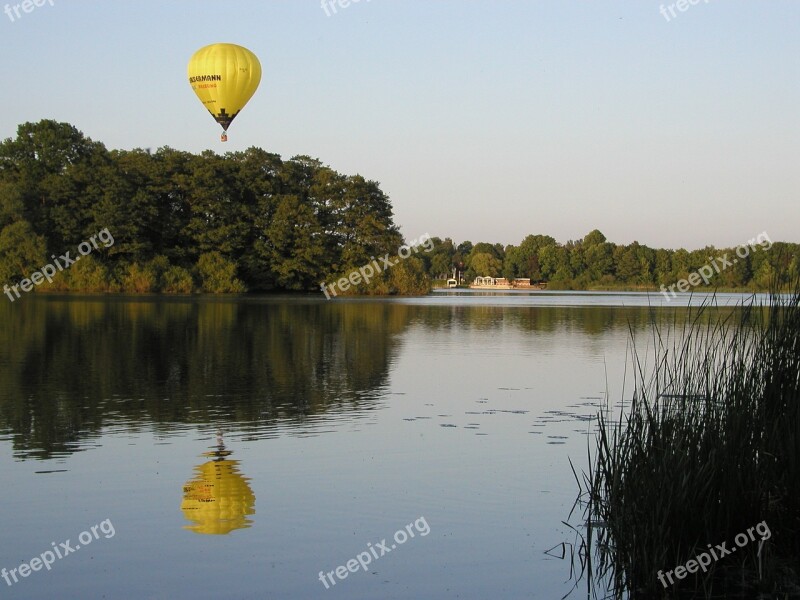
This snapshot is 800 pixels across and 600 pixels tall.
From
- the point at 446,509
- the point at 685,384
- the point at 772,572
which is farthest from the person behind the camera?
the point at 446,509

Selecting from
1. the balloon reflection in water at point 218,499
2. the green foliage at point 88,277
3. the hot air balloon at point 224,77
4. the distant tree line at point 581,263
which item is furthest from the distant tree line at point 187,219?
the balloon reflection in water at point 218,499

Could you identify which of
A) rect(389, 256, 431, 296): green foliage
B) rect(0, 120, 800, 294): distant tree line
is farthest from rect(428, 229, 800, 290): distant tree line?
rect(0, 120, 800, 294): distant tree line

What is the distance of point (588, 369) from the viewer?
18.0 m

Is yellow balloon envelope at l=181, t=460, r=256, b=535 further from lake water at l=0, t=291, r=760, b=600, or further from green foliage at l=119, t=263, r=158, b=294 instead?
green foliage at l=119, t=263, r=158, b=294

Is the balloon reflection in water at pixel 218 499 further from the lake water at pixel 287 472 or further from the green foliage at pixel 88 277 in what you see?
the green foliage at pixel 88 277

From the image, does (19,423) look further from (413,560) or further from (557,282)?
(557,282)

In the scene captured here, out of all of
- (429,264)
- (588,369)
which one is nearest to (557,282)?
(429,264)

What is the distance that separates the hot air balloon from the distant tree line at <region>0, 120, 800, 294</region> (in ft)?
67.6

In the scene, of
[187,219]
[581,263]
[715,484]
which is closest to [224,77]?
[187,219]

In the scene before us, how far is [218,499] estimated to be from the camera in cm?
765

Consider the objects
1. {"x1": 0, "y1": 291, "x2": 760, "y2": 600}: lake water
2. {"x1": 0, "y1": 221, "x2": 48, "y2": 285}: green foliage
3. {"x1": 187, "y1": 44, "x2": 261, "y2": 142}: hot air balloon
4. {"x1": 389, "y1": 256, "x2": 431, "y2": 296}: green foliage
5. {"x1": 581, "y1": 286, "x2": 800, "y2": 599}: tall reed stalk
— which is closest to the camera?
{"x1": 581, "y1": 286, "x2": 800, "y2": 599}: tall reed stalk

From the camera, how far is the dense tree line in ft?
188

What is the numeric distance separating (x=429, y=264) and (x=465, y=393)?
131 m

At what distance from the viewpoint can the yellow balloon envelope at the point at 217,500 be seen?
707cm
